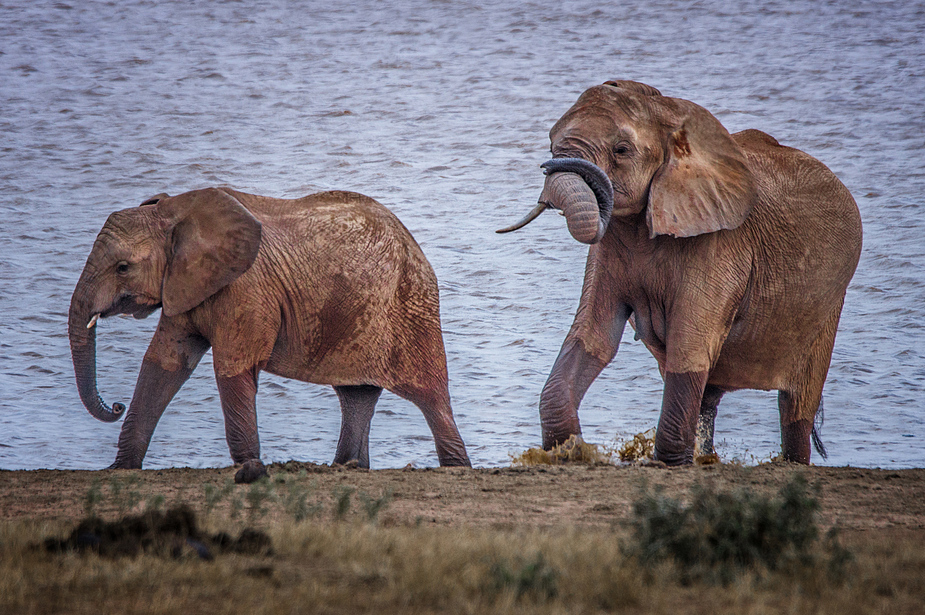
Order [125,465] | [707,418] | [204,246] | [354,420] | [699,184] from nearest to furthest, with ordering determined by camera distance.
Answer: [699,184] < [204,246] < [125,465] < [354,420] < [707,418]

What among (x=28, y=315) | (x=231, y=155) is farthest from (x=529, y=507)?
(x=231, y=155)

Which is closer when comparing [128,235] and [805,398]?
[128,235]

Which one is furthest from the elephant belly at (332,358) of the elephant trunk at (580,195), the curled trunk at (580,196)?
the elephant trunk at (580,195)

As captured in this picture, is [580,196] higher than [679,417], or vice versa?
[580,196]

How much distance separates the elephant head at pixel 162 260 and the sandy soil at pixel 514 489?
1443 mm

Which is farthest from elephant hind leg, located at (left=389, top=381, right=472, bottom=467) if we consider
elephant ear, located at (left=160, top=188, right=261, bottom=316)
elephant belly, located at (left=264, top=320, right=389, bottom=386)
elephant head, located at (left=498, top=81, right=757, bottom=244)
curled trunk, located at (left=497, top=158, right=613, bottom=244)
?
curled trunk, located at (left=497, top=158, right=613, bottom=244)

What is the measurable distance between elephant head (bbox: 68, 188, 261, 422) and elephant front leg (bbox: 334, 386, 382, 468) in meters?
1.84

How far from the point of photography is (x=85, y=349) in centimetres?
1039

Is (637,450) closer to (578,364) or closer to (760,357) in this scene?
(760,357)

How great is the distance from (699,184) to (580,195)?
1.31 m

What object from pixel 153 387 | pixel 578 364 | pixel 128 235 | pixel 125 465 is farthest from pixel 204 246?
pixel 578 364

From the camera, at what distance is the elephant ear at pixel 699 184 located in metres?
9.30

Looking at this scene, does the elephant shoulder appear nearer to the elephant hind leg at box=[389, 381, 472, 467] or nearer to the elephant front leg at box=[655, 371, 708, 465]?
the elephant front leg at box=[655, 371, 708, 465]

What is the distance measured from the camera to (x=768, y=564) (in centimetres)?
567
